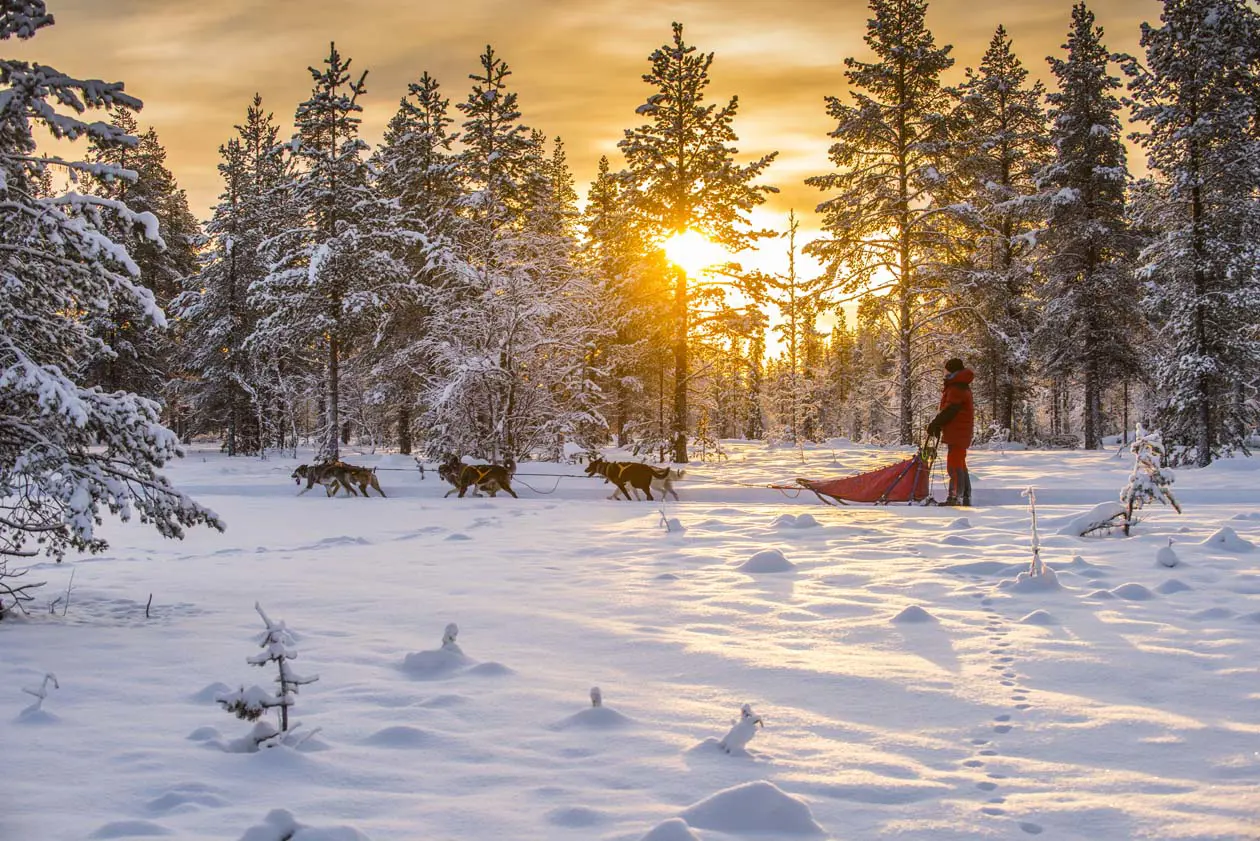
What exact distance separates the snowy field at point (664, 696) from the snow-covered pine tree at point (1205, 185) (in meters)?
14.0

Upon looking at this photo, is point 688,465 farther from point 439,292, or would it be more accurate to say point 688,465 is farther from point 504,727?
point 504,727

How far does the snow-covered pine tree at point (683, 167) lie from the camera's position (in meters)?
23.9

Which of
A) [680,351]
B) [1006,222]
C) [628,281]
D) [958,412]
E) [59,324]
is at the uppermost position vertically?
[1006,222]

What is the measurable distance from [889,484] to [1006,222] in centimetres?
2273

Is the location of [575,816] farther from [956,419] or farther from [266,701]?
[956,419]

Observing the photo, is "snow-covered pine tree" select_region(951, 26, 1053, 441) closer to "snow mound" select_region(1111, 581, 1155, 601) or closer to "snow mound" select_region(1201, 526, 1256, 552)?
"snow mound" select_region(1201, 526, 1256, 552)

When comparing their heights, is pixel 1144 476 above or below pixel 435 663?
above

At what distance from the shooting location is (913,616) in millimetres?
5316

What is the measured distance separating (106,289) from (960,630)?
6.38 meters

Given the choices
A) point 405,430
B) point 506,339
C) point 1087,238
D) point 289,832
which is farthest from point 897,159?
point 289,832

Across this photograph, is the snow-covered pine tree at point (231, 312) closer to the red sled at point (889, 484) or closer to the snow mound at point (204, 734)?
the red sled at point (889, 484)

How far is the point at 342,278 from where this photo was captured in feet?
75.3

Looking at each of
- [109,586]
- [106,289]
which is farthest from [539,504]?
[106,289]

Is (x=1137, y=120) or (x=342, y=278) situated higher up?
(x=1137, y=120)
